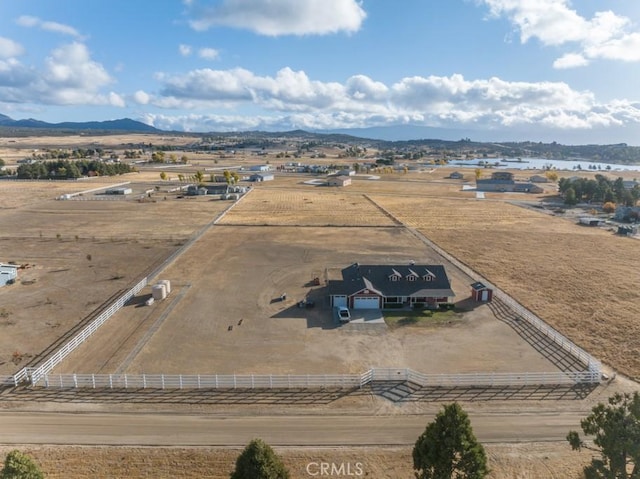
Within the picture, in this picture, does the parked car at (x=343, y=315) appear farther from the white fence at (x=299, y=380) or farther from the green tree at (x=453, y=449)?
the green tree at (x=453, y=449)

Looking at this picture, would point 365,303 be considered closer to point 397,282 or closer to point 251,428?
point 397,282

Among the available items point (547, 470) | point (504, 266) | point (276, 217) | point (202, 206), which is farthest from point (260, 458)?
point (202, 206)

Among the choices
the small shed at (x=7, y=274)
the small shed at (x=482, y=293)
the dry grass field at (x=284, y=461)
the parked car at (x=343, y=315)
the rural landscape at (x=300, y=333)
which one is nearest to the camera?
the dry grass field at (x=284, y=461)

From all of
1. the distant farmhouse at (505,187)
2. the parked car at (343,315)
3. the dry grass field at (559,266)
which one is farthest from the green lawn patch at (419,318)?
the distant farmhouse at (505,187)

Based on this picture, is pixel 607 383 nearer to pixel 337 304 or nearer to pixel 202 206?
pixel 337 304

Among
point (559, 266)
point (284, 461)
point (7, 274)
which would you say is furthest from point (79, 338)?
point (559, 266)

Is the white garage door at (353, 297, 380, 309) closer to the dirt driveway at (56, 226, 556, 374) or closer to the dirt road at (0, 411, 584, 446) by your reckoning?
the dirt driveway at (56, 226, 556, 374)

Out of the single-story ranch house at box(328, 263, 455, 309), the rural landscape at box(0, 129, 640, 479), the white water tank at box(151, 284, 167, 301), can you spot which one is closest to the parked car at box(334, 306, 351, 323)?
the rural landscape at box(0, 129, 640, 479)
